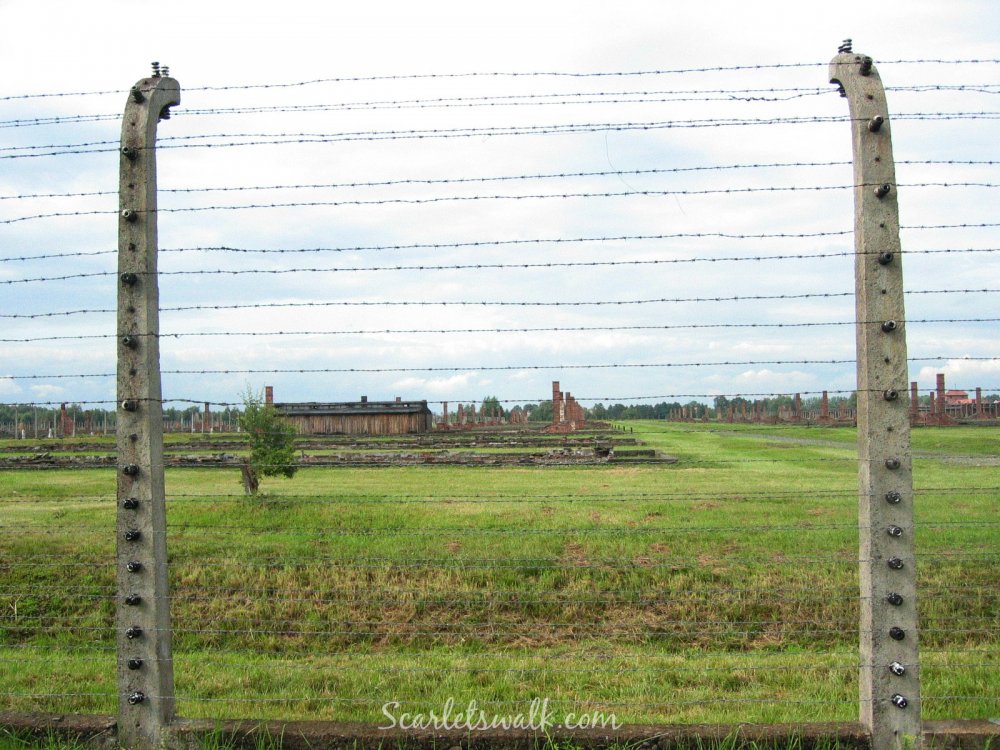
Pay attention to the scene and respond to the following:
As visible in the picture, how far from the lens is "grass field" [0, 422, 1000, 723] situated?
644 cm

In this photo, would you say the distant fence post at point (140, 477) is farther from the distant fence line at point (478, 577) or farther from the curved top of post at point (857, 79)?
the curved top of post at point (857, 79)

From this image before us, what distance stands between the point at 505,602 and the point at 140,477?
361 cm

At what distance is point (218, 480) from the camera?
2206 centimetres

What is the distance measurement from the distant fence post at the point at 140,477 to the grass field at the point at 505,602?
1.26 ft

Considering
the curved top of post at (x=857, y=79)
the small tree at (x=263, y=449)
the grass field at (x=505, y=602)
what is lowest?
the grass field at (x=505, y=602)

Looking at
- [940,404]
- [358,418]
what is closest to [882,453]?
[358,418]

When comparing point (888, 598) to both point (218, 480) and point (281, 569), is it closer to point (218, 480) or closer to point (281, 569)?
point (281, 569)

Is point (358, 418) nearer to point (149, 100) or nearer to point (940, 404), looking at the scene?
point (149, 100)

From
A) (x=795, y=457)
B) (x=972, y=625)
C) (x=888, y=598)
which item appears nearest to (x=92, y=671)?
(x=888, y=598)

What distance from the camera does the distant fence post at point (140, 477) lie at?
450 centimetres

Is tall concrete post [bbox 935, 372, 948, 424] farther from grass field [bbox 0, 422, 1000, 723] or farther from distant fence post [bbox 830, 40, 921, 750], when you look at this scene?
distant fence post [bbox 830, 40, 921, 750]

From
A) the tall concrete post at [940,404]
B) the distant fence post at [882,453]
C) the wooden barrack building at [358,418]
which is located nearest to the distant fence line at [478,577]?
the distant fence post at [882,453]

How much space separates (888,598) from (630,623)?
20.3 feet

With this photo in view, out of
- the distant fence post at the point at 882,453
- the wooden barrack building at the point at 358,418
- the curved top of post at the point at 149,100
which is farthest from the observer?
the wooden barrack building at the point at 358,418
